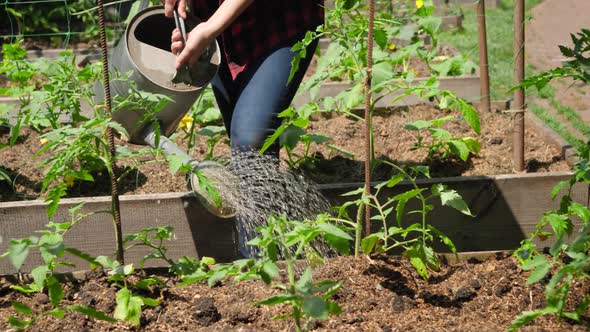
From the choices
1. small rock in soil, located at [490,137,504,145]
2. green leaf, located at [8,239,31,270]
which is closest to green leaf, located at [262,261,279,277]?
green leaf, located at [8,239,31,270]

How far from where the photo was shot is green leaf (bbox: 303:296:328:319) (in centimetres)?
197

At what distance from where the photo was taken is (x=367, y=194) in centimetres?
292

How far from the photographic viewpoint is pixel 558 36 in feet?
23.6

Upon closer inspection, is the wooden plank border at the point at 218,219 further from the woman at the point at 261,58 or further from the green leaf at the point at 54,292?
the green leaf at the point at 54,292

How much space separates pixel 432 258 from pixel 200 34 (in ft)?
3.58

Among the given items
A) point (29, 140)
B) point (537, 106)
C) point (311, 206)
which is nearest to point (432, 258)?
point (311, 206)

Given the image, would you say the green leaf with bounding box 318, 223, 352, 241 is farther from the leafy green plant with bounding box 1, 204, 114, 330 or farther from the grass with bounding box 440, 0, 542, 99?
the grass with bounding box 440, 0, 542, 99

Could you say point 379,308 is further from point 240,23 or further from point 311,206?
point 240,23

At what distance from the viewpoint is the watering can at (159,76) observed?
3164 millimetres

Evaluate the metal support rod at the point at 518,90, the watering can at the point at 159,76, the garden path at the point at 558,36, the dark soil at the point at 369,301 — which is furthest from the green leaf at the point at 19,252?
the garden path at the point at 558,36

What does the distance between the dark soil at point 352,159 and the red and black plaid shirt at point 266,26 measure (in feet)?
2.28

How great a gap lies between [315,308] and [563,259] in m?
1.31

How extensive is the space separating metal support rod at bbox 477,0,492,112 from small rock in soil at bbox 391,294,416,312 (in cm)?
198

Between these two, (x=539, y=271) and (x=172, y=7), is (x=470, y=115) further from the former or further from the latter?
(x=172, y=7)
